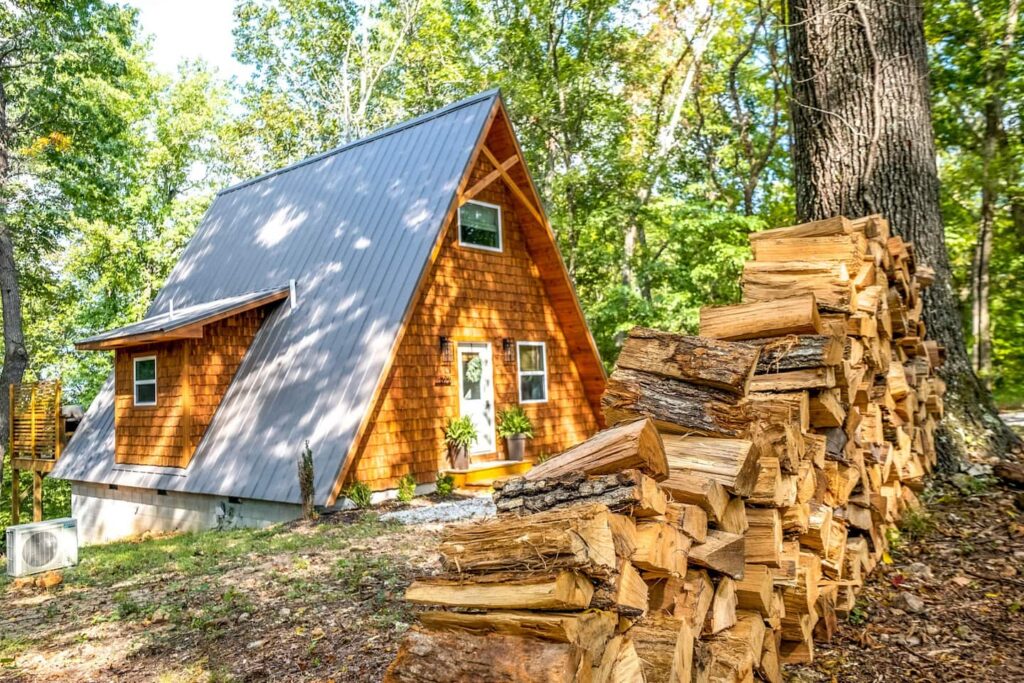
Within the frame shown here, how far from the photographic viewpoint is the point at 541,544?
6.17ft

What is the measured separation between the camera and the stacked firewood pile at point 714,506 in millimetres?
1892

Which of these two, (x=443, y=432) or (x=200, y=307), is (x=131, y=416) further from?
(x=443, y=432)

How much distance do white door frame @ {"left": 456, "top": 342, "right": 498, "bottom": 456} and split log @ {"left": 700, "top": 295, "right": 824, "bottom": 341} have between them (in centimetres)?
722

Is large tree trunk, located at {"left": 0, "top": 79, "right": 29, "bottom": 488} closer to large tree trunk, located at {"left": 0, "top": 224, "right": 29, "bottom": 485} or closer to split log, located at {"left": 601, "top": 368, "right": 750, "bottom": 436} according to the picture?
large tree trunk, located at {"left": 0, "top": 224, "right": 29, "bottom": 485}

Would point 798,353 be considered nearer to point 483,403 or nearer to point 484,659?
point 484,659

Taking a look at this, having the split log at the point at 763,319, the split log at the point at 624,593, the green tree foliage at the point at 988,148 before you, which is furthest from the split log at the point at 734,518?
the green tree foliage at the point at 988,148

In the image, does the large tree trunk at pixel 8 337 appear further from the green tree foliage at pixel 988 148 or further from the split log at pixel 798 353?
the green tree foliage at pixel 988 148

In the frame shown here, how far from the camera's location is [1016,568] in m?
4.14

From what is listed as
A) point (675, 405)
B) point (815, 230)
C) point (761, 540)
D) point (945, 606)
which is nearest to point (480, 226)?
point (815, 230)

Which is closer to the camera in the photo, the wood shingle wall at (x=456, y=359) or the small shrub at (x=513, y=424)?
the wood shingle wall at (x=456, y=359)

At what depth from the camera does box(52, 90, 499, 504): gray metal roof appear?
8.84 m

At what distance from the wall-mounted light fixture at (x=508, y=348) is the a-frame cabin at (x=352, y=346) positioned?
6cm

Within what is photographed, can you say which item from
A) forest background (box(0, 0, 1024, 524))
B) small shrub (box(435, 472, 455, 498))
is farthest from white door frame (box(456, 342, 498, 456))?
forest background (box(0, 0, 1024, 524))

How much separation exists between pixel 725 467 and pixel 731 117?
22976 mm
